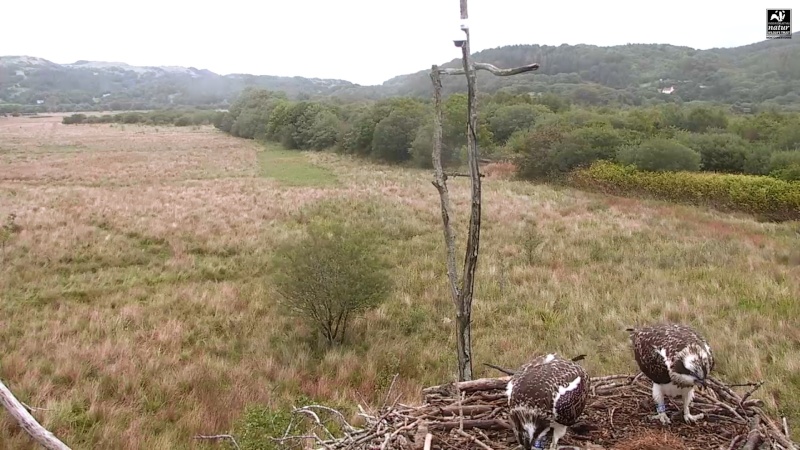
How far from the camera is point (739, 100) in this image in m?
69.8

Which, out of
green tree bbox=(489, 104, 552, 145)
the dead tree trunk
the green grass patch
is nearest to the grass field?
the dead tree trunk

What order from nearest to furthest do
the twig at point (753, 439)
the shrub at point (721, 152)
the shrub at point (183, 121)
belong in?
the twig at point (753, 439)
the shrub at point (721, 152)
the shrub at point (183, 121)

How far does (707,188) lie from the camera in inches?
1001

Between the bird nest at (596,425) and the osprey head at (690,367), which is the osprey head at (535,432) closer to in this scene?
the bird nest at (596,425)

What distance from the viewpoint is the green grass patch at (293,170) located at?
33.0 metres

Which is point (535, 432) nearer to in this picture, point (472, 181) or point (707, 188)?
point (472, 181)

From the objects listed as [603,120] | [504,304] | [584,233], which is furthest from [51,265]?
[603,120]

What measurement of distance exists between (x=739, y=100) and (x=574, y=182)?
52767mm

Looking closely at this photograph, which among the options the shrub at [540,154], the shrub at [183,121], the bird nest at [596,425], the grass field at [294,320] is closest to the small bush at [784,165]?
the grass field at [294,320]

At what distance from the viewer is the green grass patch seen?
33.0 m

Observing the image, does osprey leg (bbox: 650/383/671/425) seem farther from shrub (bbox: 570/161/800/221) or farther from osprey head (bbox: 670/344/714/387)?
shrub (bbox: 570/161/800/221)

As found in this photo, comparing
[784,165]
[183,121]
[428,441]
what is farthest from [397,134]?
[183,121]

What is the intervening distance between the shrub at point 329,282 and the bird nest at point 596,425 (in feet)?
17.3

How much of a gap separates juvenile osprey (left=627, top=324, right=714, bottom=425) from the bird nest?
184 millimetres
